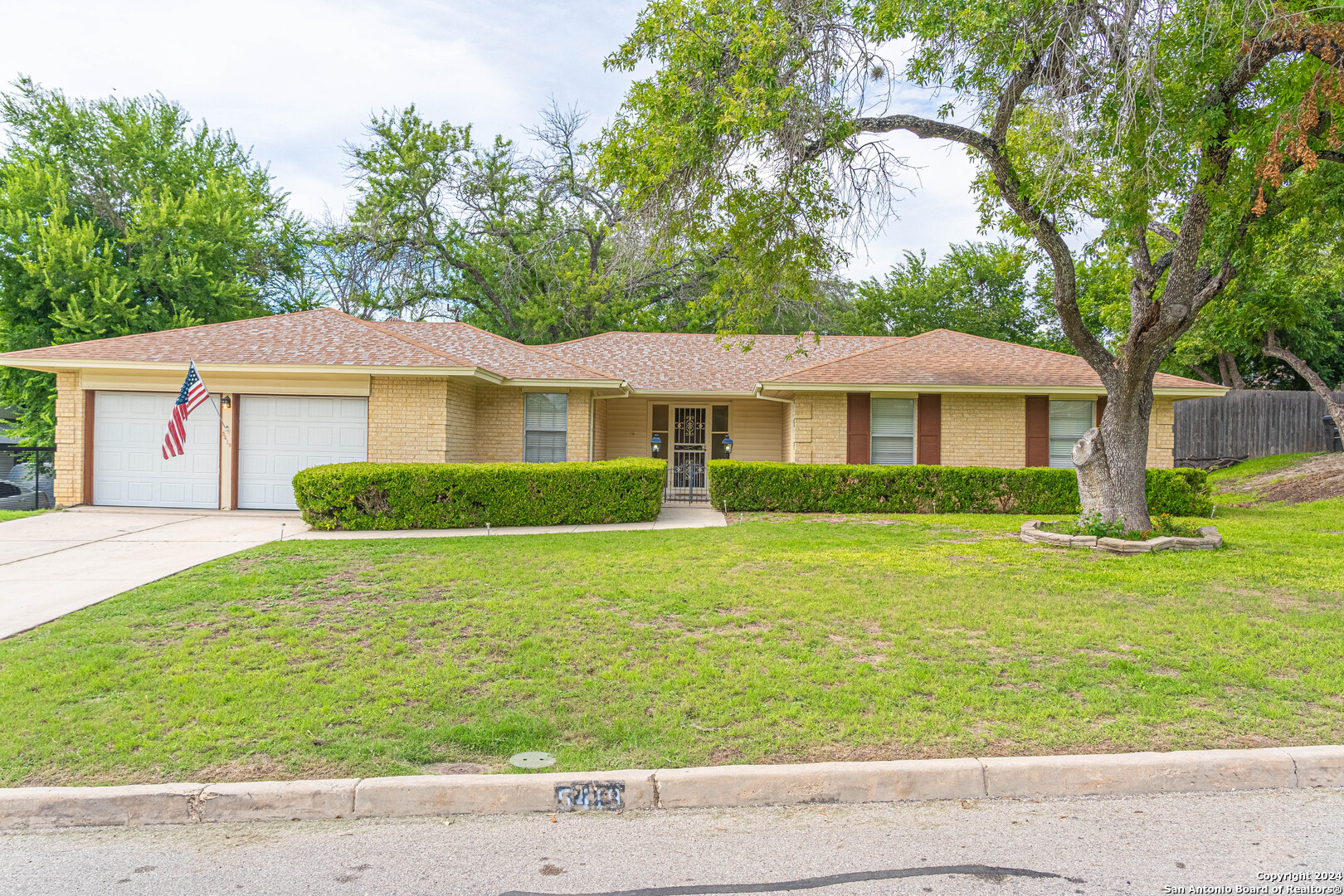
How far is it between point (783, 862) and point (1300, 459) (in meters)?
25.5

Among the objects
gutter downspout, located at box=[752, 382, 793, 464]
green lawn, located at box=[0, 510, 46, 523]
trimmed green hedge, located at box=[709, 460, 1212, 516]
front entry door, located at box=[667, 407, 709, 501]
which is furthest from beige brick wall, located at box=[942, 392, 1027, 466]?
green lawn, located at box=[0, 510, 46, 523]

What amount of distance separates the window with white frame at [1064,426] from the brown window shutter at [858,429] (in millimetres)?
4084

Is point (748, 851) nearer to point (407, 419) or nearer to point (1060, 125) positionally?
point (1060, 125)

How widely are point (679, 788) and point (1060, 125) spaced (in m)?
8.15

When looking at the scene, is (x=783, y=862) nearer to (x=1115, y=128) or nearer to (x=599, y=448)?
(x=1115, y=128)

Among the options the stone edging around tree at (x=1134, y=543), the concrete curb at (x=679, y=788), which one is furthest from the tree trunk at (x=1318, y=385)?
the concrete curb at (x=679, y=788)

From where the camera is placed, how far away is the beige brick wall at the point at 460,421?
15062mm

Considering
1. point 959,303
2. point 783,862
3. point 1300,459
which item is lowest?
point 783,862

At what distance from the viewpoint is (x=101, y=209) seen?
25062mm

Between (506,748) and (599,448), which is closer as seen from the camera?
(506,748)

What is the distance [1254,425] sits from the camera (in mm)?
23922

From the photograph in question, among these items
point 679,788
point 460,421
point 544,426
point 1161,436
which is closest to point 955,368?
point 1161,436

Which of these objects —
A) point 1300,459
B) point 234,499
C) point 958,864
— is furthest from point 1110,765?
point 1300,459

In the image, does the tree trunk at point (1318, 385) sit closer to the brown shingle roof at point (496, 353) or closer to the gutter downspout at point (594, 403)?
the gutter downspout at point (594, 403)
